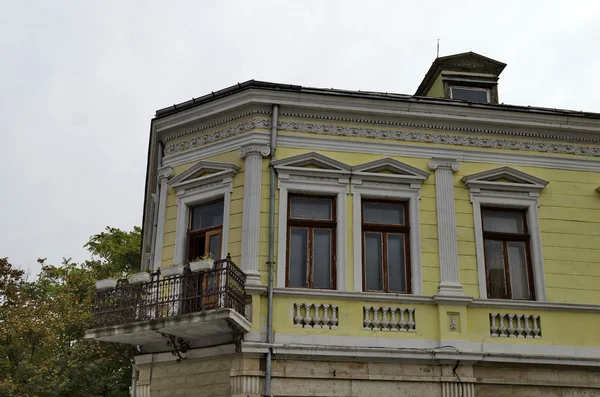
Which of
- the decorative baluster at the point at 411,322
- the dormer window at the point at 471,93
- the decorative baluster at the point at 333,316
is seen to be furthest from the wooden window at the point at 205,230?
the dormer window at the point at 471,93

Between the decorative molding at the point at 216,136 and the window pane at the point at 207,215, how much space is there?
1398mm

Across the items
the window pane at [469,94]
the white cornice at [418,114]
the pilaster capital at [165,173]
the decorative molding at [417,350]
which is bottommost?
the decorative molding at [417,350]

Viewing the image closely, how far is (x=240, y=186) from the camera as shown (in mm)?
14648

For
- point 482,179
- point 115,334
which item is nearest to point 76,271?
point 115,334

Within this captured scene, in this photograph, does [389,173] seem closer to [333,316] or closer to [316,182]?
[316,182]

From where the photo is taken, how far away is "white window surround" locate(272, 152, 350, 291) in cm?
1439

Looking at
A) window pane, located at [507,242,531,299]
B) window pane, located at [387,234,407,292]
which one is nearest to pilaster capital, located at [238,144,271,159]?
window pane, located at [387,234,407,292]

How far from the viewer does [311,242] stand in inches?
571

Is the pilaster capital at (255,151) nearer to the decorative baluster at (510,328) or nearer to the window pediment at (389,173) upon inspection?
the window pediment at (389,173)

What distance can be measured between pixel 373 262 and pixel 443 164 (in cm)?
266

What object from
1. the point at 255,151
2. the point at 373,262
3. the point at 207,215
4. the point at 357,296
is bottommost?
the point at 357,296

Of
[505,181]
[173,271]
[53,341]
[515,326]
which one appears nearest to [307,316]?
[173,271]

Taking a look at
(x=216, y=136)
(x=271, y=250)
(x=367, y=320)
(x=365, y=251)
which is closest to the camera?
(x=367, y=320)

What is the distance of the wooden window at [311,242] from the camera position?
46.8ft
